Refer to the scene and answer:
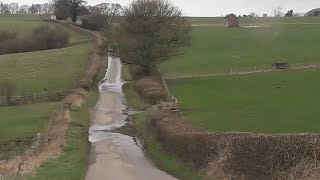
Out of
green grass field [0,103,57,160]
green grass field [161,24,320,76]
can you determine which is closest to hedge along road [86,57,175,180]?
green grass field [0,103,57,160]

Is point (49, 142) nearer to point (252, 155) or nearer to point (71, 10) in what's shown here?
point (252, 155)

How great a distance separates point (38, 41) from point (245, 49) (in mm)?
50839

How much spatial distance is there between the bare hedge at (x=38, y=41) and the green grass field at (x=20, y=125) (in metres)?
67.7

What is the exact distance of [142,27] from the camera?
6781 cm

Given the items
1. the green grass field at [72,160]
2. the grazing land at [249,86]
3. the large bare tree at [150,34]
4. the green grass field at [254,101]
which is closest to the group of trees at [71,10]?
the grazing land at [249,86]

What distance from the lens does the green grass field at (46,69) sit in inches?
2766

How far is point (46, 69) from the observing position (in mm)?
87000

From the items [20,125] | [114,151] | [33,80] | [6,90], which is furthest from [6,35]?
[114,151]

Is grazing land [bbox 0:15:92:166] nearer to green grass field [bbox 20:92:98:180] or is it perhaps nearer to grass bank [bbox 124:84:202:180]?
green grass field [bbox 20:92:98:180]

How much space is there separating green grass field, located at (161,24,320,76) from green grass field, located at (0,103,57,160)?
2473cm

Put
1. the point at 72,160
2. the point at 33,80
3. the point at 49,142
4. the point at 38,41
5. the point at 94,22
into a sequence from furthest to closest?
1. the point at 94,22
2. the point at 38,41
3. the point at 33,80
4. the point at 49,142
5. the point at 72,160

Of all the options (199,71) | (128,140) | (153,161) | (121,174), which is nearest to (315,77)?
(199,71)

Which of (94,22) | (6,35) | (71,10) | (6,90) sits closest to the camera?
(6,90)

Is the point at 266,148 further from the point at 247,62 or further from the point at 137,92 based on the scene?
the point at 247,62
